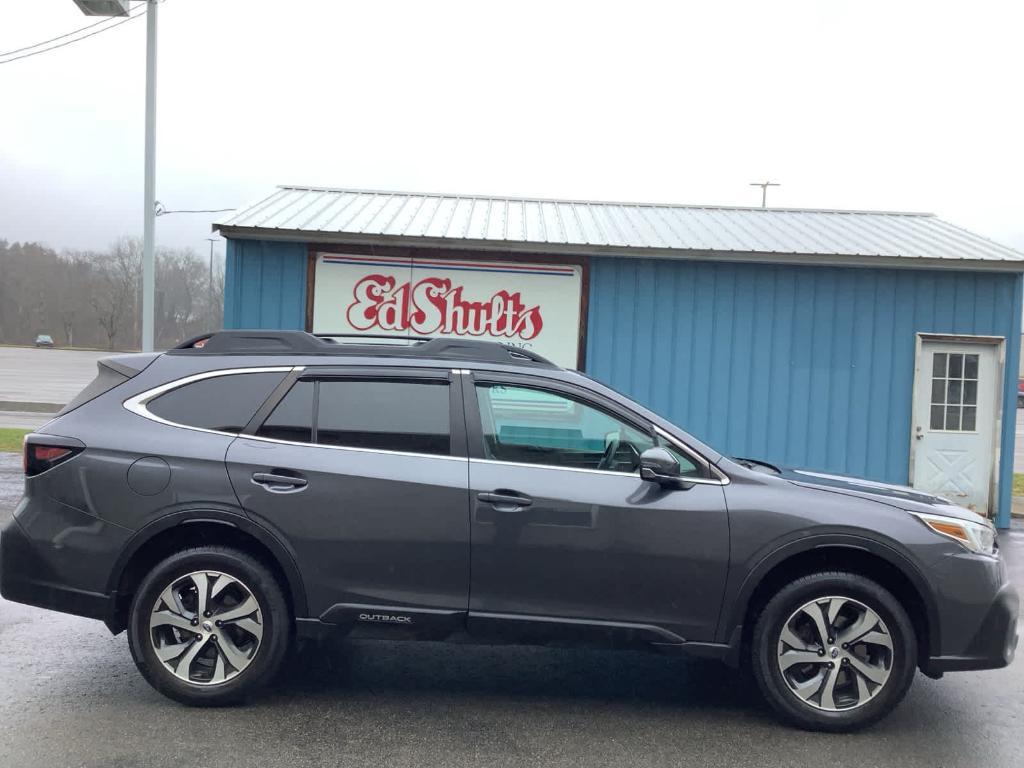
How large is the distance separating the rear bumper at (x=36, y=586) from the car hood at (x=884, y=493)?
3533 millimetres

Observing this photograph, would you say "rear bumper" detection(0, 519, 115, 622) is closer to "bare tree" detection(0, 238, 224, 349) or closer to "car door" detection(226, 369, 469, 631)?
"car door" detection(226, 369, 469, 631)

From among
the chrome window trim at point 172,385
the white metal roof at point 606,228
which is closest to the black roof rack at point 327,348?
the chrome window trim at point 172,385

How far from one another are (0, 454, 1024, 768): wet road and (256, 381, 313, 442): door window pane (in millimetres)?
1361

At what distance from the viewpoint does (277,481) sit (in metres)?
4.36

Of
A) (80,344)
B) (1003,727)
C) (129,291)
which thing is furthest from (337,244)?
(80,344)

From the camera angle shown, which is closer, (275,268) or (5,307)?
(275,268)

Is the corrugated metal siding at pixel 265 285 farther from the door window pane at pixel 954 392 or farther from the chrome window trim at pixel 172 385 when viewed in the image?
the door window pane at pixel 954 392

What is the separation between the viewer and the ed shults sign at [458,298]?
1104cm

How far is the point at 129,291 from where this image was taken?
232 feet

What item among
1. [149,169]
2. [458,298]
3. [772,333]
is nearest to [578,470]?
[458,298]

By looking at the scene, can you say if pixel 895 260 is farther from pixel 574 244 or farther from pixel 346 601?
pixel 346 601

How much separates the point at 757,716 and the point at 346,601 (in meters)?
2.17

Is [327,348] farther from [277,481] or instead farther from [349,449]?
[277,481]

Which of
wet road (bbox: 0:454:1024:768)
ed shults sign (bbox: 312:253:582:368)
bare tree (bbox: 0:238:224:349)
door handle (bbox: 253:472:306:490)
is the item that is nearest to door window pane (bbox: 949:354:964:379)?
ed shults sign (bbox: 312:253:582:368)
